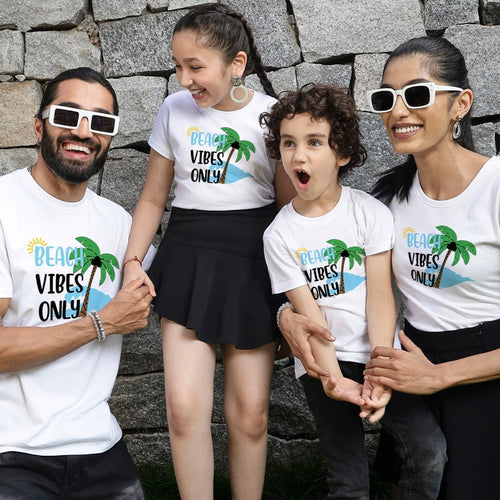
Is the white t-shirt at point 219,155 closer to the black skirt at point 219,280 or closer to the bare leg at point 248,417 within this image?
the black skirt at point 219,280

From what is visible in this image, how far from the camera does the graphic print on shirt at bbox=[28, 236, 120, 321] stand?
2.40 meters

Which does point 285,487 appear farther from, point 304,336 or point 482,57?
point 482,57

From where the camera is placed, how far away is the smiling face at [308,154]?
94.4 inches

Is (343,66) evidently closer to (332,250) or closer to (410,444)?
(332,250)

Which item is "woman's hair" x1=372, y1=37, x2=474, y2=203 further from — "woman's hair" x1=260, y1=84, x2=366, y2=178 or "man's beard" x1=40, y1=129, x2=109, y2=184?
"man's beard" x1=40, y1=129, x2=109, y2=184

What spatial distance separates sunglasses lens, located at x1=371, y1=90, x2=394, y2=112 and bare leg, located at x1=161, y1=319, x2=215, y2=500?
3.47 feet

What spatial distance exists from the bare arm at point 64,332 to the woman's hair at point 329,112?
2.50ft

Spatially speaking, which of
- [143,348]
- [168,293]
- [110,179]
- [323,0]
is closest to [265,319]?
[168,293]

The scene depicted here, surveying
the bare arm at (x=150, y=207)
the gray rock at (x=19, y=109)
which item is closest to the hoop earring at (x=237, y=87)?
the bare arm at (x=150, y=207)

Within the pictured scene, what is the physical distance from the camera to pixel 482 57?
3.16 metres

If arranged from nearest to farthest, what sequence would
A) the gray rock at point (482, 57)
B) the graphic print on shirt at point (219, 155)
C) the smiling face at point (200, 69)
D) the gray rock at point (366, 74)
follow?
the smiling face at point (200, 69)
the graphic print on shirt at point (219, 155)
the gray rock at point (482, 57)
the gray rock at point (366, 74)

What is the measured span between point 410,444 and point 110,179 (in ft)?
6.40

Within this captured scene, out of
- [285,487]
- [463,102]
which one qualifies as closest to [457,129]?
[463,102]

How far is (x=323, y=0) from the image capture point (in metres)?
3.27
